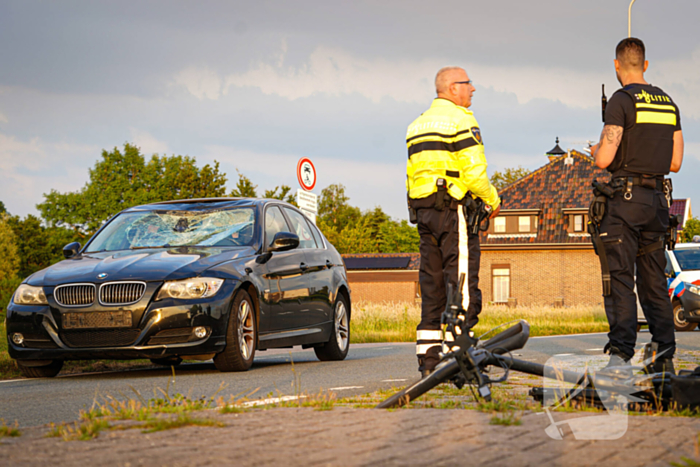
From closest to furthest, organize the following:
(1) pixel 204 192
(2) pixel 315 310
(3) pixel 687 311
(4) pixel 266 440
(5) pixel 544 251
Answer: (4) pixel 266 440
(2) pixel 315 310
(3) pixel 687 311
(5) pixel 544 251
(1) pixel 204 192

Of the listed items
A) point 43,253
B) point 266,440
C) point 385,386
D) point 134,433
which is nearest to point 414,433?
point 266,440

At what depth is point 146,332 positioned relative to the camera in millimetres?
7535

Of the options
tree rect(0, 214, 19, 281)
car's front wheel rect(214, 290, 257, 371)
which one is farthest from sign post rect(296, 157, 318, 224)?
tree rect(0, 214, 19, 281)

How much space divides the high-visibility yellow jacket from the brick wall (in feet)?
139

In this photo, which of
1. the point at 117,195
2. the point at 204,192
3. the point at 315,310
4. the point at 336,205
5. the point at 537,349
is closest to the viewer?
the point at 315,310

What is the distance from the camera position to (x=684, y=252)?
1841 centimetres

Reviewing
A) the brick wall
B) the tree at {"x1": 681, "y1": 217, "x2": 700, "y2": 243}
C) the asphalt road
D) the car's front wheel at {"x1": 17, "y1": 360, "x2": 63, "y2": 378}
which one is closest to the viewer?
the asphalt road

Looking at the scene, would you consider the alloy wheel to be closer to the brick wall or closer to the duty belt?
the duty belt

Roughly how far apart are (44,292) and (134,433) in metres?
4.52

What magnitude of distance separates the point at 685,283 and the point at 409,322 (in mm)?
5869

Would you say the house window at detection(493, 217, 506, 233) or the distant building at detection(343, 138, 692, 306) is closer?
the distant building at detection(343, 138, 692, 306)

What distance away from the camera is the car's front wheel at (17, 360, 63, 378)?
8.27 m

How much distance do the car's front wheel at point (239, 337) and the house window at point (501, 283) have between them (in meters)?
42.9

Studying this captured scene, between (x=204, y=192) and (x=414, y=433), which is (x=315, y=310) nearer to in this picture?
(x=414, y=433)
